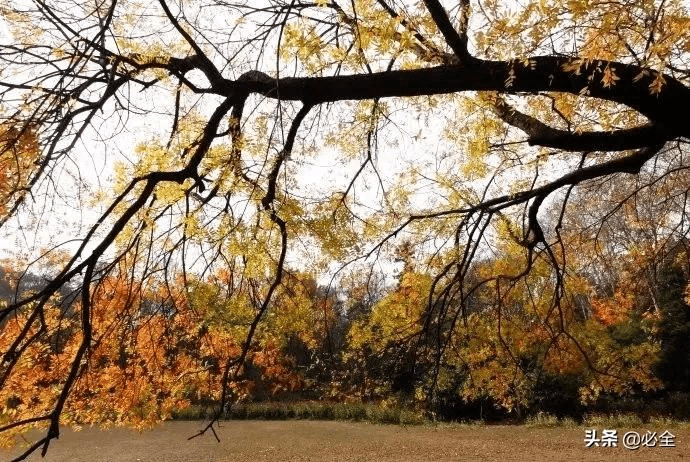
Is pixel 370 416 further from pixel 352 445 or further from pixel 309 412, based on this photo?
pixel 352 445

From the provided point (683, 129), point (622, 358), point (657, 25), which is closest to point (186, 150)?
point (657, 25)

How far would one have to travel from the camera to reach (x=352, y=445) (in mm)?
13188

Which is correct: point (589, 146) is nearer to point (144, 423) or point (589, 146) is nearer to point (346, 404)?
point (144, 423)

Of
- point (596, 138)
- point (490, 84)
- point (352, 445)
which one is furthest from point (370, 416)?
point (490, 84)

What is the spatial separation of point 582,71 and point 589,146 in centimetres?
97

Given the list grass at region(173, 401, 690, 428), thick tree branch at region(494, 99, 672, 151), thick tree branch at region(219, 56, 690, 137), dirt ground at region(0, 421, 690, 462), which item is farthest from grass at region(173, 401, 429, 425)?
thick tree branch at region(219, 56, 690, 137)

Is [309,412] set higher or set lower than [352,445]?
higher

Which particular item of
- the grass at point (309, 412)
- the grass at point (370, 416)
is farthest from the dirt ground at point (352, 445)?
the grass at point (309, 412)

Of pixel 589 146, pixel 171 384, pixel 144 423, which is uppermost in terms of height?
pixel 589 146

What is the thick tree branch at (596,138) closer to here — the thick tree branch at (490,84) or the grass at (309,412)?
the thick tree branch at (490,84)

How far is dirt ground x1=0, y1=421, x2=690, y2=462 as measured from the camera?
418 inches

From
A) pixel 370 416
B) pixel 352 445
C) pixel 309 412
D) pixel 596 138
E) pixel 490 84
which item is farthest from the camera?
pixel 309 412

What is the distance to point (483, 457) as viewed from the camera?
1055 cm

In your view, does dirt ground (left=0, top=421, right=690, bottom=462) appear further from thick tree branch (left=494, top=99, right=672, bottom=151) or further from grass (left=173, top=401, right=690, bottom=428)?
thick tree branch (left=494, top=99, right=672, bottom=151)
